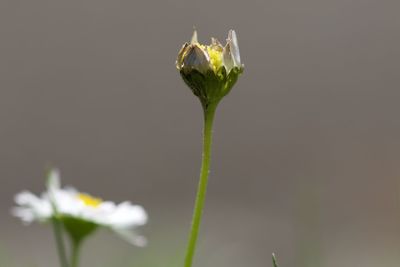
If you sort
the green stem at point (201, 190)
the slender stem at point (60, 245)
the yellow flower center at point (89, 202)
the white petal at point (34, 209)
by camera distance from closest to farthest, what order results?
the green stem at point (201, 190)
the slender stem at point (60, 245)
the white petal at point (34, 209)
the yellow flower center at point (89, 202)

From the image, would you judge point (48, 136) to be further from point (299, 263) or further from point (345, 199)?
point (299, 263)

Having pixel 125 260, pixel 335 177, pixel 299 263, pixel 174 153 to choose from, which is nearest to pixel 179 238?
pixel 125 260

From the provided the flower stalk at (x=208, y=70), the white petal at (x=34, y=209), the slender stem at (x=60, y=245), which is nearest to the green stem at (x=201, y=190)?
the flower stalk at (x=208, y=70)

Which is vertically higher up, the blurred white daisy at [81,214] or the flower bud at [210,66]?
the blurred white daisy at [81,214]

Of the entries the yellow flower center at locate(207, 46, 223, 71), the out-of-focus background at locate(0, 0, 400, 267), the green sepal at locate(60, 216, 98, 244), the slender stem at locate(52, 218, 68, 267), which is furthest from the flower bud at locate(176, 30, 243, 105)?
the out-of-focus background at locate(0, 0, 400, 267)

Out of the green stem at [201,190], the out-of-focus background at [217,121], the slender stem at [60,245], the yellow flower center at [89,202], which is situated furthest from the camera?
the out-of-focus background at [217,121]

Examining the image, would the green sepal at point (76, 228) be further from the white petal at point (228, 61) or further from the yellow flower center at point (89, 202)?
the white petal at point (228, 61)

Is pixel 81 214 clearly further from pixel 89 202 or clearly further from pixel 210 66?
pixel 210 66
